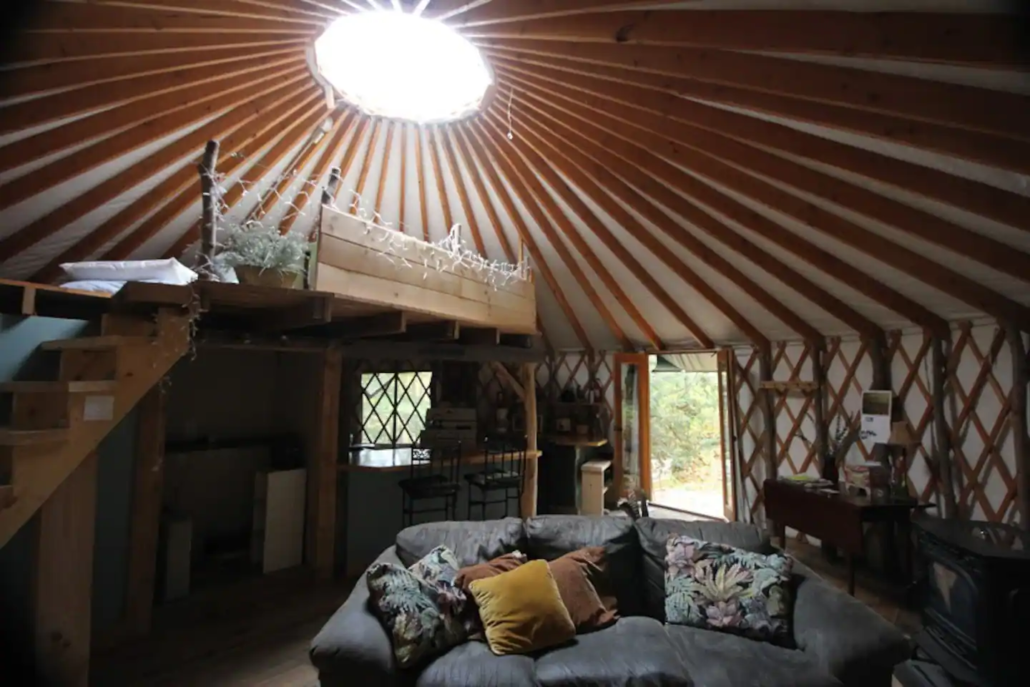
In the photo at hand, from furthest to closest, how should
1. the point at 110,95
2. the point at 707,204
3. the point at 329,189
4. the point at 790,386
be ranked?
the point at 790,386
the point at 707,204
the point at 329,189
the point at 110,95

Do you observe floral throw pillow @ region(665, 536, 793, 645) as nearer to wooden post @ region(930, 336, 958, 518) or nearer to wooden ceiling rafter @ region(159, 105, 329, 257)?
wooden post @ region(930, 336, 958, 518)

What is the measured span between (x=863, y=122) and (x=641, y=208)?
58.6 inches

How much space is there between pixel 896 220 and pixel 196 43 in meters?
3.33

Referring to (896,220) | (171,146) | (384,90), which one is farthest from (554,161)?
(171,146)

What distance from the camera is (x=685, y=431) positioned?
23.9ft

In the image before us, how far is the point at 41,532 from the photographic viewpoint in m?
2.41

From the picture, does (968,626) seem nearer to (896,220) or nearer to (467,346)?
(896,220)

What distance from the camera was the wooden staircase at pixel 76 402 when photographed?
1976 mm

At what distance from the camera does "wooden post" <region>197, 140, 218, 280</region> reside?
2502 mm

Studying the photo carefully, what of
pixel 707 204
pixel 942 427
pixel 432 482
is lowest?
pixel 432 482

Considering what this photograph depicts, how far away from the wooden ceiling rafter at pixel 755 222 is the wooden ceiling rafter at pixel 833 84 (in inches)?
23.6

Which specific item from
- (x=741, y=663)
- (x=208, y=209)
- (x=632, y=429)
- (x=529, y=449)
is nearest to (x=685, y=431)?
(x=632, y=429)

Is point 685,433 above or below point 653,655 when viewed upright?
above

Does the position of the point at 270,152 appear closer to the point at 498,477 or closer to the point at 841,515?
the point at 498,477
